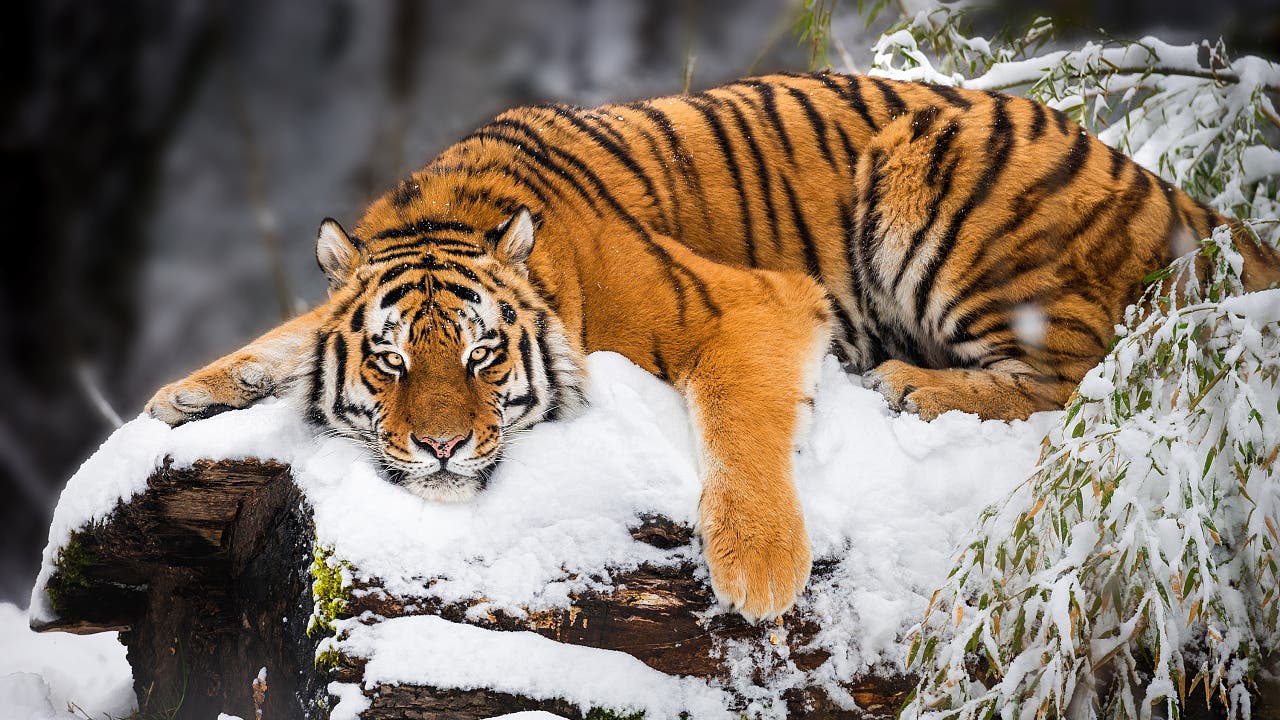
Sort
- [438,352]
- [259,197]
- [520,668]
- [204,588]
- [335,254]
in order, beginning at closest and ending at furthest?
[520,668] < [438,352] < [335,254] < [204,588] < [259,197]

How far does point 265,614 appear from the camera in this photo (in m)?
2.55

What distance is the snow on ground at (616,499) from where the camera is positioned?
2305 millimetres

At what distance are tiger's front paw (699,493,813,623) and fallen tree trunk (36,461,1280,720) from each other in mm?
78

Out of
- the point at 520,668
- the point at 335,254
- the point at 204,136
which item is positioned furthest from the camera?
the point at 204,136

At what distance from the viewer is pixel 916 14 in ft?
15.3

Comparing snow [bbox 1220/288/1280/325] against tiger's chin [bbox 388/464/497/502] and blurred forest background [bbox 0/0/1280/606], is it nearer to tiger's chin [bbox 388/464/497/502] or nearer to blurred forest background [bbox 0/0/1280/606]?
tiger's chin [bbox 388/464/497/502]

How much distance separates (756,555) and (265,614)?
4.28ft

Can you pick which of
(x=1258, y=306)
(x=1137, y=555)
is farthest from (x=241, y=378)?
(x=1258, y=306)

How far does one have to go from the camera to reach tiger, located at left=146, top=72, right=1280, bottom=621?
8.07 feet

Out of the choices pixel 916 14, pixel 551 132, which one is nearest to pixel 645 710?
pixel 551 132

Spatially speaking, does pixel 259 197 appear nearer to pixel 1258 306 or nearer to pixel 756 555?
pixel 756 555

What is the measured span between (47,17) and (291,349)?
2.90 meters

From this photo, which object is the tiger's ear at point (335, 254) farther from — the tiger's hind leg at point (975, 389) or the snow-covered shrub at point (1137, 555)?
the snow-covered shrub at point (1137, 555)

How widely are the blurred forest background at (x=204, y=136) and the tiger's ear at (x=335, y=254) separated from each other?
Answer: 6.76 ft
